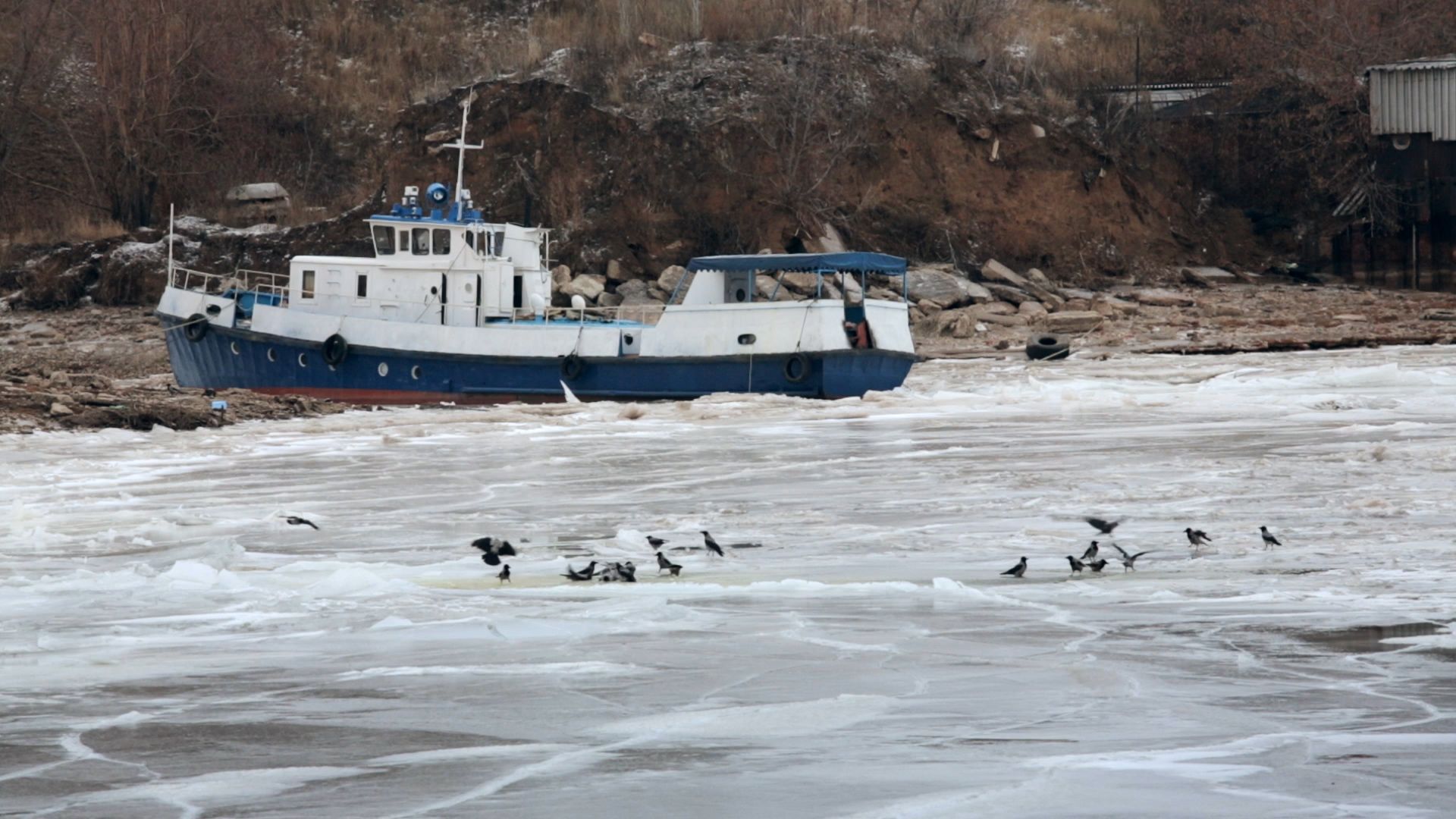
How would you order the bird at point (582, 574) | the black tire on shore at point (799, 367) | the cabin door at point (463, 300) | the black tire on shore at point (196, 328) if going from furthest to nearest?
the black tire on shore at point (196, 328), the cabin door at point (463, 300), the black tire on shore at point (799, 367), the bird at point (582, 574)

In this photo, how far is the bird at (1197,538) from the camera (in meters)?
9.21

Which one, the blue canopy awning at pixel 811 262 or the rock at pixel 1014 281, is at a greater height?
the rock at pixel 1014 281

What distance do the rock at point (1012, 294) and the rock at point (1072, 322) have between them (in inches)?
87.7

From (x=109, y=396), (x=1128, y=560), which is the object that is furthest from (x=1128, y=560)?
(x=109, y=396)

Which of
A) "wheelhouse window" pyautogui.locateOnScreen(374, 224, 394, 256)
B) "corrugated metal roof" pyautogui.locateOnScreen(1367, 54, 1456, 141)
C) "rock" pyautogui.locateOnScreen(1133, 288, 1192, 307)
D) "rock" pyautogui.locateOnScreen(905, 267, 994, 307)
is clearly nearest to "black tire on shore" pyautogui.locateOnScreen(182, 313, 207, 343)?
"wheelhouse window" pyautogui.locateOnScreen(374, 224, 394, 256)

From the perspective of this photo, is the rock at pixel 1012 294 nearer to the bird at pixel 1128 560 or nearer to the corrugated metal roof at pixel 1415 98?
the corrugated metal roof at pixel 1415 98

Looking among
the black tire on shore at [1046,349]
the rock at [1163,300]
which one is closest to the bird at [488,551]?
the black tire on shore at [1046,349]

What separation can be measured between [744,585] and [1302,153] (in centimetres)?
3329

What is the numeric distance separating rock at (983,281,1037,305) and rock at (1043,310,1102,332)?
223 centimetres

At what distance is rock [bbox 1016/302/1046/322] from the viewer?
104 feet

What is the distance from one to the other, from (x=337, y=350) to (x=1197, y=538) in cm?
1590

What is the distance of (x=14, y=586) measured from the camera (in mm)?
8695

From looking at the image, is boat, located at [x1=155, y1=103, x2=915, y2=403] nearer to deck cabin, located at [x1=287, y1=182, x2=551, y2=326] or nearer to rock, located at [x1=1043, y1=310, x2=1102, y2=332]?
deck cabin, located at [x1=287, y1=182, x2=551, y2=326]

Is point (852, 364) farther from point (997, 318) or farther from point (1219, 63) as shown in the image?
point (1219, 63)
